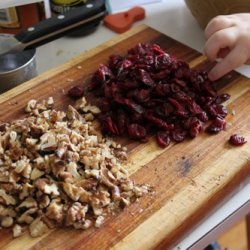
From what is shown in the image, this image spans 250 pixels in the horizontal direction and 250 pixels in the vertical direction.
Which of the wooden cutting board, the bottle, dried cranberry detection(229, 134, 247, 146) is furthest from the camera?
the bottle

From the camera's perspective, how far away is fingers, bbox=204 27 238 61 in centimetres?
110

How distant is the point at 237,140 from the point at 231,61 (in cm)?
20

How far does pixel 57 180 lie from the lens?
90cm

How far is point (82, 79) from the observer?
1171 millimetres

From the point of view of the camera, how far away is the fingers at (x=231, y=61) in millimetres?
1104

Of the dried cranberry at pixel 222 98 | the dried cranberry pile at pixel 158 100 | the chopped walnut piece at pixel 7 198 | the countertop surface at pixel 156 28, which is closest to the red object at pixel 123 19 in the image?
the countertop surface at pixel 156 28

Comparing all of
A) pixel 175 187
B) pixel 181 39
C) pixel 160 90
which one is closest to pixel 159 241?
pixel 175 187

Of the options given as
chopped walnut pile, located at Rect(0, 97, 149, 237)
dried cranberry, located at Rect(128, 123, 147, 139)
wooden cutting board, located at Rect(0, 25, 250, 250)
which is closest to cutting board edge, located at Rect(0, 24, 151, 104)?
wooden cutting board, located at Rect(0, 25, 250, 250)

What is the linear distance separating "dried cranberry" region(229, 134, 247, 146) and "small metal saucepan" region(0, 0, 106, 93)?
477 millimetres

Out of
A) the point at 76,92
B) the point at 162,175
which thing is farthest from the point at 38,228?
the point at 76,92

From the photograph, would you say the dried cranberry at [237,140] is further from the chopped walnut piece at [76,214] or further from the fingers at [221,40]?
the chopped walnut piece at [76,214]

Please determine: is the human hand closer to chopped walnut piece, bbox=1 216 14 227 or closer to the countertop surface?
the countertop surface

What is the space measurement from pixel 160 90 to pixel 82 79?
0.68 feet

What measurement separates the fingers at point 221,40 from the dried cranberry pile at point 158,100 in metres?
0.05
